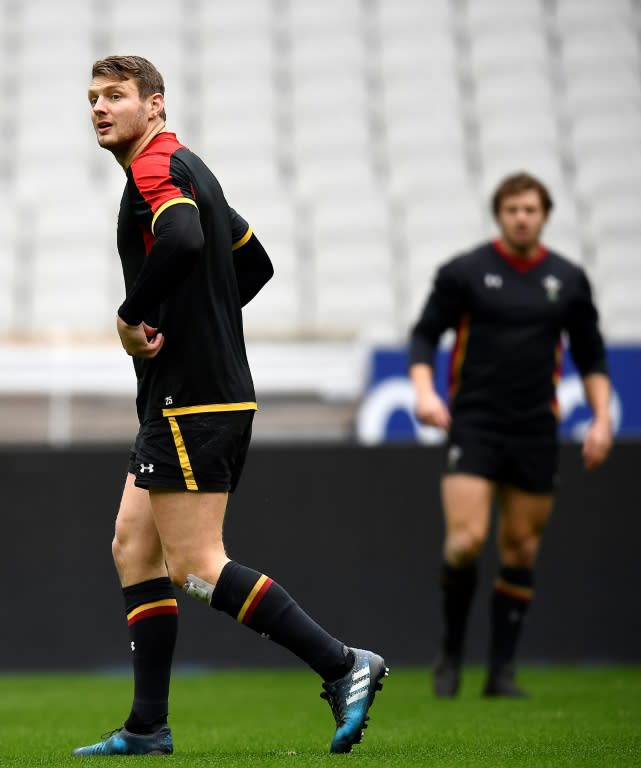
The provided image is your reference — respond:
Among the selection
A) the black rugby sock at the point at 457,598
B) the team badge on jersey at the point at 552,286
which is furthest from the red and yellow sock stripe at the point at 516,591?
the team badge on jersey at the point at 552,286

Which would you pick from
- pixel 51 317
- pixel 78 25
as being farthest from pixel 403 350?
pixel 78 25

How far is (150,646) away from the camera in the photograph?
10.4ft

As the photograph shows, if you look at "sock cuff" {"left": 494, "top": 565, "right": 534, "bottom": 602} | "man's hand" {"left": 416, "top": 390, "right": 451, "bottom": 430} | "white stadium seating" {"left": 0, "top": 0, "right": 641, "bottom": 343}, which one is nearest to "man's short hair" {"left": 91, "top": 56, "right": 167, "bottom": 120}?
"man's hand" {"left": 416, "top": 390, "right": 451, "bottom": 430}

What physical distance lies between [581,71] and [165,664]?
11938 mm

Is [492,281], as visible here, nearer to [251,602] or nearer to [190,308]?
[190,308]

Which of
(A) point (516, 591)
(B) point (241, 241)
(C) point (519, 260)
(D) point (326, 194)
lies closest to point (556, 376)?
(C) point (519, 260)

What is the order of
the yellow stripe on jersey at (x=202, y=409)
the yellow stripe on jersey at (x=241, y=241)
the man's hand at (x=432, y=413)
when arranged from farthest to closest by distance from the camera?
the man's hand at (x=432, y=413) < the yellow stripe on jersey at (x=241, y=241) < the yellow stripe on jersey at (x=202, y=409)

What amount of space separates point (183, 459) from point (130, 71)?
0.89 meters

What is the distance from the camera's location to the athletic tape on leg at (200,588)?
9.60 ft

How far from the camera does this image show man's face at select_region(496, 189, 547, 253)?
4.95 metres

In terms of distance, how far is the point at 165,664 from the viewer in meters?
3.18

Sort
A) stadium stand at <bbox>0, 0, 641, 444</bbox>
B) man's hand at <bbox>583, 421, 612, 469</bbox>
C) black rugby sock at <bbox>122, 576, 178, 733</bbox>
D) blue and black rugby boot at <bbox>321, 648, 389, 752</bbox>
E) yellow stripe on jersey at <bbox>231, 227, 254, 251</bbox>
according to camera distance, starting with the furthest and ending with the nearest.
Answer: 1. stadium stand at <bbox>0, 0, 641, 444</bbox>
2. man's hand at <bbox>583, 421, 612, 469</bbox>
3. yellow stripe on jersey at <bbox>231, 227, 254, 251</bbox>
4. black rugby sock at <bbox>122, 576, 178, 733</bbox>
5. blue and black rugby boot at <bbox>321, 648, 389, 752</bbox>

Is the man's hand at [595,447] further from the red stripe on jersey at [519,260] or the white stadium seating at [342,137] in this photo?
the white stadium seating at [342,137]

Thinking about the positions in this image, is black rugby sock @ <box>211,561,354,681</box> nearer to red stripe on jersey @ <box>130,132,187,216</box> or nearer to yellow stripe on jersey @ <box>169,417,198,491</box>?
yellow stripe on jersey @ <box>169,417,198,491</box>
